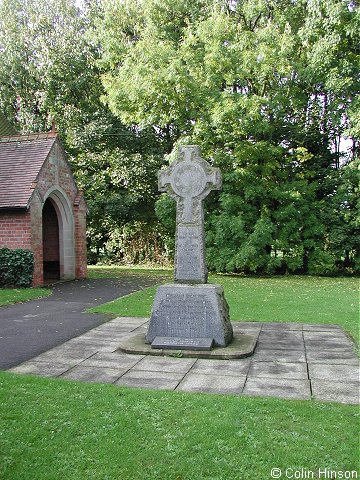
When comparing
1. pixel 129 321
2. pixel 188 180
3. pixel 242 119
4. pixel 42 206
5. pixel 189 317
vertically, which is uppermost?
pixel 242 119

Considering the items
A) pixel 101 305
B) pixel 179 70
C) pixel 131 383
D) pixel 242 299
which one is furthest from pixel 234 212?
pixel 131 383

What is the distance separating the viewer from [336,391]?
5.11 meters

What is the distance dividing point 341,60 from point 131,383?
1719 cm

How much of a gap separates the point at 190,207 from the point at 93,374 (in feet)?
9.81

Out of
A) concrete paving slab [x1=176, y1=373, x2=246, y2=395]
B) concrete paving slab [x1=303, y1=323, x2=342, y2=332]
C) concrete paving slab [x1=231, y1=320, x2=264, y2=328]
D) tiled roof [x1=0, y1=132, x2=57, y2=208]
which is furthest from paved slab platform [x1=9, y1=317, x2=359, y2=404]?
tiled roof [x1=0, y1=132, x2=57, y2=208]

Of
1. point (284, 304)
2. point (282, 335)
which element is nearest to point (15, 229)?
point (284, 304)

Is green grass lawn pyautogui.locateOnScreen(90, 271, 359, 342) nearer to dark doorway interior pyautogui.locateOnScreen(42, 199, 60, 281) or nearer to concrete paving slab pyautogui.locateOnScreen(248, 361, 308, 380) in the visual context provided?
concrete paving slab pyautogui.locateOnScreen(248, 361, 308, 380)

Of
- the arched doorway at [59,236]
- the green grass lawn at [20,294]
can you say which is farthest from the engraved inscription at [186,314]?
the arched doorway at [59,236]

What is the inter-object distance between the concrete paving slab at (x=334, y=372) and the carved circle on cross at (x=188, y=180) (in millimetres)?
3109

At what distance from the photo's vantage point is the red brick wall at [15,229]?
15102 mm

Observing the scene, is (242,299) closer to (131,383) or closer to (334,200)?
(131,383)

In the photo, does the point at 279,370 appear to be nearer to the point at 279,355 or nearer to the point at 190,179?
the point at 279,355

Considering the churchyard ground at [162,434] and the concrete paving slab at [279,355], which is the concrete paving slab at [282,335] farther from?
the churchyard ground at [162,434]
